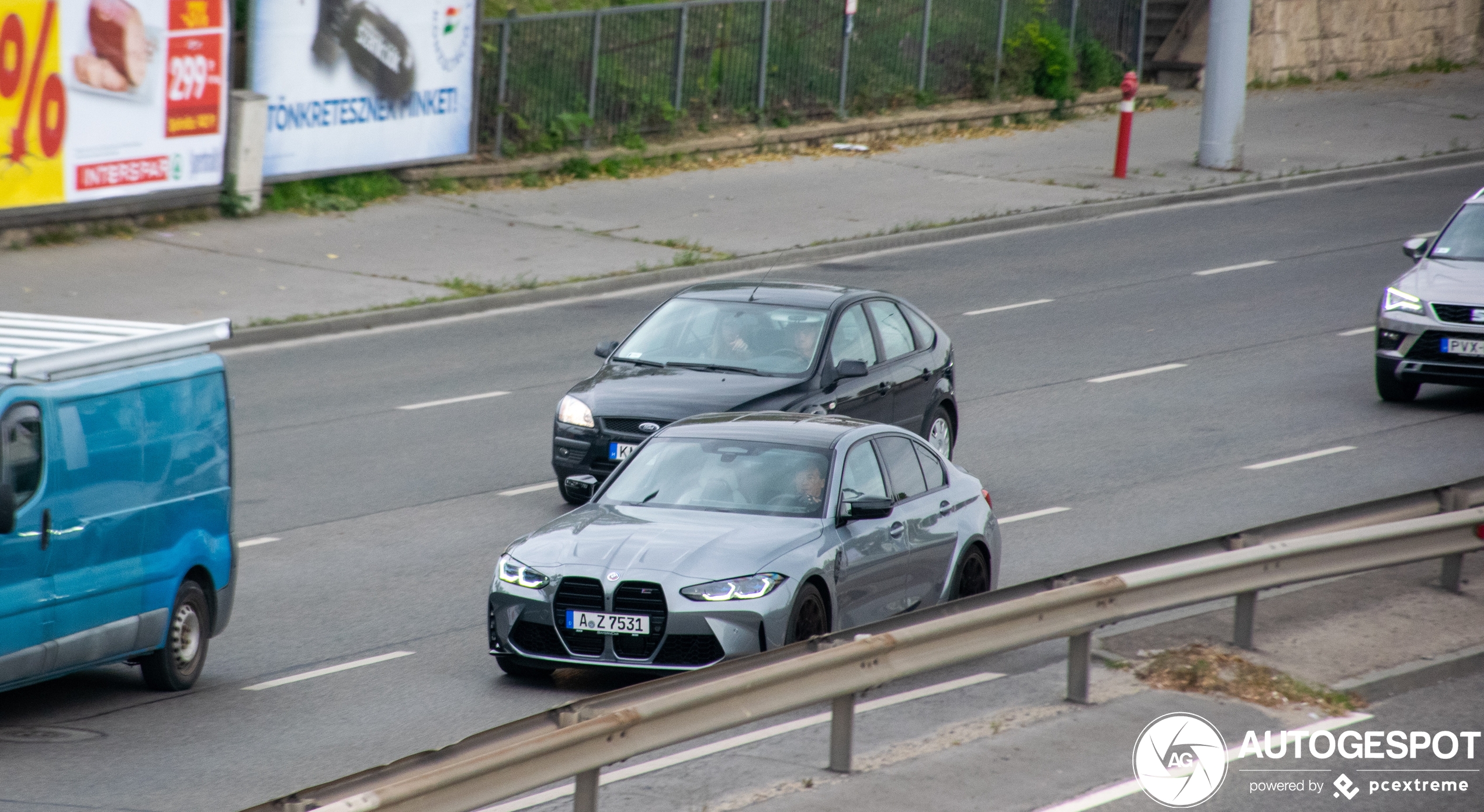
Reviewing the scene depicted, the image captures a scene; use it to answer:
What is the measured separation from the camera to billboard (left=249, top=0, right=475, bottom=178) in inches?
985

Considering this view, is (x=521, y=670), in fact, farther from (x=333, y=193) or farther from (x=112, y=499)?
(x=333, y=193)

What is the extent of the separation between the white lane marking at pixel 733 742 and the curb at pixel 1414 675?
1.70 metres

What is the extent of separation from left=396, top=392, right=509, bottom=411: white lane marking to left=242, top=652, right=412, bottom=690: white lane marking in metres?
6.68

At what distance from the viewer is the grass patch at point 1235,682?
855 centimetres

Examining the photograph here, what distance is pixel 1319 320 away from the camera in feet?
67.8

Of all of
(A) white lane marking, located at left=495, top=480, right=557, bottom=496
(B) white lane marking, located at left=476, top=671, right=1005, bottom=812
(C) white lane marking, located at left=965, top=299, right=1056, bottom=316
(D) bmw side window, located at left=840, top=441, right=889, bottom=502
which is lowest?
(A) white lane marking, located at left=495, top=480, right=557, bottom=496

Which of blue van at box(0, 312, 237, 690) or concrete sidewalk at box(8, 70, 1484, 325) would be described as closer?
blue van at box(0, 312, 237, 690)

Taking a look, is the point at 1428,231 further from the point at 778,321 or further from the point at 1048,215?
the point at 778,321

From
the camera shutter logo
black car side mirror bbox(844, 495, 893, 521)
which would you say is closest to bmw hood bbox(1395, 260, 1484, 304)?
black car side mirror bbox(844, 495, 893, 521)

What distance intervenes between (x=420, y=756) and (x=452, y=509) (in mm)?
7631

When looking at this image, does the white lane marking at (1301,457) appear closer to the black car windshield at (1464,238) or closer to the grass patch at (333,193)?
the black car windshield at (1464,238)

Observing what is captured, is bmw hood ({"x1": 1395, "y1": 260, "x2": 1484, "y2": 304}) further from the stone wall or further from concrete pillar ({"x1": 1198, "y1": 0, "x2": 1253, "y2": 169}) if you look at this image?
the stone wall

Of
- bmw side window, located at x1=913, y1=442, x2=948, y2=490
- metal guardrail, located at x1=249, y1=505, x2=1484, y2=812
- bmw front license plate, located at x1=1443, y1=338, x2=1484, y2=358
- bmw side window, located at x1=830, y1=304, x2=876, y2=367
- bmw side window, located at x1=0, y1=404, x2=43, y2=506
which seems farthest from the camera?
bmw front license plate, located at x1=1443, y1=338, x2=1484, y2=358

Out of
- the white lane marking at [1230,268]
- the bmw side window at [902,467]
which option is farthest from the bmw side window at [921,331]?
the white lane marking at [1230,268]
